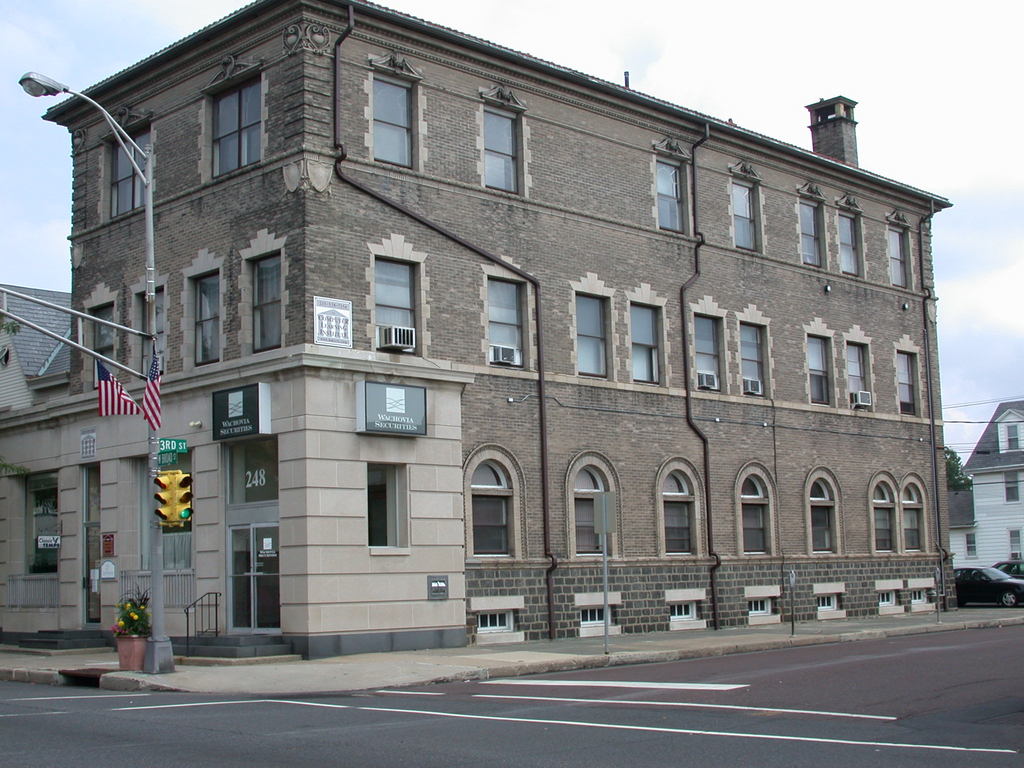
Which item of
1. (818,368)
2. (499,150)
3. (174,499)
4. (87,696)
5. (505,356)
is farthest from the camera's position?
(818,368)

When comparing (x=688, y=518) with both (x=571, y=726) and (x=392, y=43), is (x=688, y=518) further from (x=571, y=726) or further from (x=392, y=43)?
(x=571, y=726)

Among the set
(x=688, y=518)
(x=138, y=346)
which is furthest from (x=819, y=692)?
(x=138, y=346)

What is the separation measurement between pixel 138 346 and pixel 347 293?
20.5ft

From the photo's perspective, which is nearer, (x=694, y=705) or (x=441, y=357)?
(x=694, y=705)

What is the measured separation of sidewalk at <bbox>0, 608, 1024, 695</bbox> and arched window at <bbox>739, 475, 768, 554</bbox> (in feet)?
10.2

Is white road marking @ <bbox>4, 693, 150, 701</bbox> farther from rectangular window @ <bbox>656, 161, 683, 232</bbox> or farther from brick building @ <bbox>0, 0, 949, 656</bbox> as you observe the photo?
rectangular window @ <bbox>656, 161, 683, 232</bbox>

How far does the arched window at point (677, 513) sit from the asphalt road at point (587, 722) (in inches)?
360

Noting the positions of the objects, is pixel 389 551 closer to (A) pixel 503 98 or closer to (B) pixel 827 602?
(A) pixel 503 98

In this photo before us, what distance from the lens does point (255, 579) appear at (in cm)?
2364

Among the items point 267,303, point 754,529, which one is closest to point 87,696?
point 267,303

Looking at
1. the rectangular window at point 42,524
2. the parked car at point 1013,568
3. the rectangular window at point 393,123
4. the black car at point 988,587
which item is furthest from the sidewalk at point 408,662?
the parked car at point 1013,568

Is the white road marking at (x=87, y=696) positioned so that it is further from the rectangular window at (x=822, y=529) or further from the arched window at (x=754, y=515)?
the rectangular window at (x=822, y=529)

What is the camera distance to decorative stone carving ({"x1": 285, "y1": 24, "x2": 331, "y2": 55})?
2381 cm

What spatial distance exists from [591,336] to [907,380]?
13.4 meters
